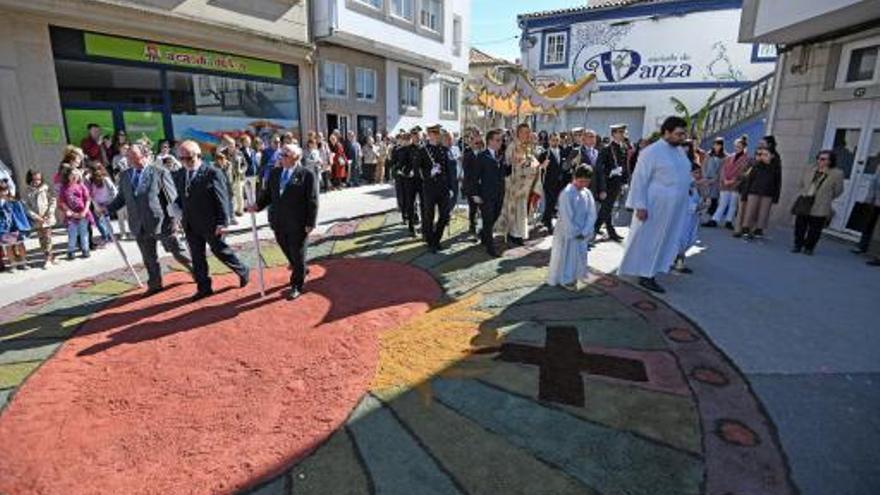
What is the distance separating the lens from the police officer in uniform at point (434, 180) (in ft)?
25.2

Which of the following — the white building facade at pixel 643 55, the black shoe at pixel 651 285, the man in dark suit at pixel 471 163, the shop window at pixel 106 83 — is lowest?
the black shoe at pixel 651 285

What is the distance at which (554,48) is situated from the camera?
25.3m

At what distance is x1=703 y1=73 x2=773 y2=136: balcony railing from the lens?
661 inches

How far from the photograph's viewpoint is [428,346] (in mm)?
4613

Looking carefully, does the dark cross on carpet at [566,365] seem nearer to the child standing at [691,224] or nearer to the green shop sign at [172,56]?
the child standing at [691,224]

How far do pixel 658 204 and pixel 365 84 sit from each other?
14.1m

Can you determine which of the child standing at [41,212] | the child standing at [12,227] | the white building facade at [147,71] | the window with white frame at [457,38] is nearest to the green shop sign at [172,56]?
the white building facade at [147,71]

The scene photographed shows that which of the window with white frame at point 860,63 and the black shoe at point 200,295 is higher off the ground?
the window with white frame at point 860,63

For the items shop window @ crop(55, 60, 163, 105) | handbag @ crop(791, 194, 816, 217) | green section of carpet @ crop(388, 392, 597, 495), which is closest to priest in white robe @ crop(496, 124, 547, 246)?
handbag @ crop(791, 194, 816, 217)

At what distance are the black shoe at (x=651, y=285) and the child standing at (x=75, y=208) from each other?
8.51m

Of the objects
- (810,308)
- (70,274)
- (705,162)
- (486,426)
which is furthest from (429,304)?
(705,162)

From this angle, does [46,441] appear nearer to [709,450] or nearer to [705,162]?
[709,450]

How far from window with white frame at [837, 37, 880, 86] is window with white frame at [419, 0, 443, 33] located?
1397 cm

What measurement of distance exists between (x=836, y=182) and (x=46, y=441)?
10.6m
